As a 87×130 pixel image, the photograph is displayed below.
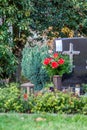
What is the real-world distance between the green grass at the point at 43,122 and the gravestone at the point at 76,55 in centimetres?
341

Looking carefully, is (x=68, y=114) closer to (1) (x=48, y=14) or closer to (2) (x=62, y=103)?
(2) (x=62, y=103)

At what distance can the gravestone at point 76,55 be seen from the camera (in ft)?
32.8

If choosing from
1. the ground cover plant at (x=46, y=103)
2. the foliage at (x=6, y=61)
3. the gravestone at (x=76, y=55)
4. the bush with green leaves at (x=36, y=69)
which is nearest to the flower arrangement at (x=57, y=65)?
the gravestone at (x=76, y=55)

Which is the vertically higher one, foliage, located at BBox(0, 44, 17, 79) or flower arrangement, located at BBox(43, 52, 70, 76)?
flower arrangement, located at BBox(43, 52, 70, 76)

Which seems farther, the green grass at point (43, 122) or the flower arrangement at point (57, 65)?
the flower arrangement at point (57, 65)

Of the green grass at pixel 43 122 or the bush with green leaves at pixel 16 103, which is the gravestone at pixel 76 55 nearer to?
the bush with green leaves at pixel 16 103

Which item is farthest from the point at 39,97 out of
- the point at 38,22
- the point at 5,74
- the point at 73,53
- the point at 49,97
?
the point at 38,22

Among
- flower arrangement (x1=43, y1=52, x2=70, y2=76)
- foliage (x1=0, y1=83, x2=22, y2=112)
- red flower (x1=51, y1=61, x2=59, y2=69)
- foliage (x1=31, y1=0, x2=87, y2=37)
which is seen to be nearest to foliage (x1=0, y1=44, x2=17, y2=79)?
foliage (x1=31, y1=0, x2=87, y2=37)

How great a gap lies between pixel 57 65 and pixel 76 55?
1.21m

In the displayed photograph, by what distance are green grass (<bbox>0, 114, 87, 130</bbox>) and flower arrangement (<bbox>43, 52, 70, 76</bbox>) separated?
2.38 meters

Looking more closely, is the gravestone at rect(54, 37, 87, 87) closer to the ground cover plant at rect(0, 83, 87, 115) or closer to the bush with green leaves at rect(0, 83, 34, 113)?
the ground cover plant at rect(0, 83, 87, 115)

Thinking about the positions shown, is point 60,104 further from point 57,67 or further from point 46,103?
point 57,67

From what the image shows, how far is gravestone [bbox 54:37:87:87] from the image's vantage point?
10.0 m

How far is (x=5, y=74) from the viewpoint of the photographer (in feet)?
41.4
